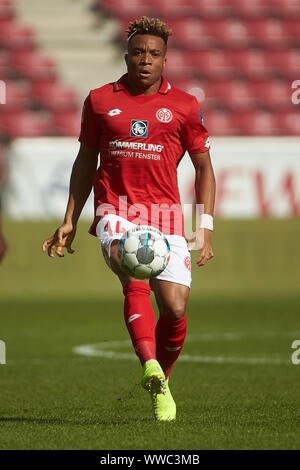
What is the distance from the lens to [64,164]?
14.3 meters

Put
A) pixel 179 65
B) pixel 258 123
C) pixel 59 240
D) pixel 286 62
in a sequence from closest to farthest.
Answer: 1. pixel 59 240
2. pixel 258 123
3. pixel 179 65
4. pixel 286 62

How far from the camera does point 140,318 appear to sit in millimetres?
4539

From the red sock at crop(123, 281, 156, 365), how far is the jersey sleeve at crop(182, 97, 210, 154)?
81 centimetres

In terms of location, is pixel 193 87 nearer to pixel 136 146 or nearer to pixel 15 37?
pixel 15 37

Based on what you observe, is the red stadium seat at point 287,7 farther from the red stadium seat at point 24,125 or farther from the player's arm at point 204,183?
the player's arm at point 204,183

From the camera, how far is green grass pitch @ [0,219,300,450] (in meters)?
4.26

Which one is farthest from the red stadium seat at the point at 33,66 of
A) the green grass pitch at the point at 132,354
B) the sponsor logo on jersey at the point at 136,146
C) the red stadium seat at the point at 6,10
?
the sponsor logo on jersey at the point at 136,146

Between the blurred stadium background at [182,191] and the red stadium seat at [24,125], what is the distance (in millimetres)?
25

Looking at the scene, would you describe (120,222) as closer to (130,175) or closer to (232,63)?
(130,175)

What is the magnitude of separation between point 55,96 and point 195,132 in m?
13.2

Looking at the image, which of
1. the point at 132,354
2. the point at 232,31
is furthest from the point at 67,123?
the point at 132,354

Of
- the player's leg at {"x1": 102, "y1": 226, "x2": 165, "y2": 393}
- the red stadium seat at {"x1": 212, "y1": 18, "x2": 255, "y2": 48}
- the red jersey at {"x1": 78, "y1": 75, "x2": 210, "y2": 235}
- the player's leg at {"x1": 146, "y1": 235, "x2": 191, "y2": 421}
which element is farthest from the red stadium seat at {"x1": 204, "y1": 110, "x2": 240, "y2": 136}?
the player's leg at {"x1": 102, "y1": 226, "x2": 165, "y2": 393}

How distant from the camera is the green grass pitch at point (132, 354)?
4262mm
